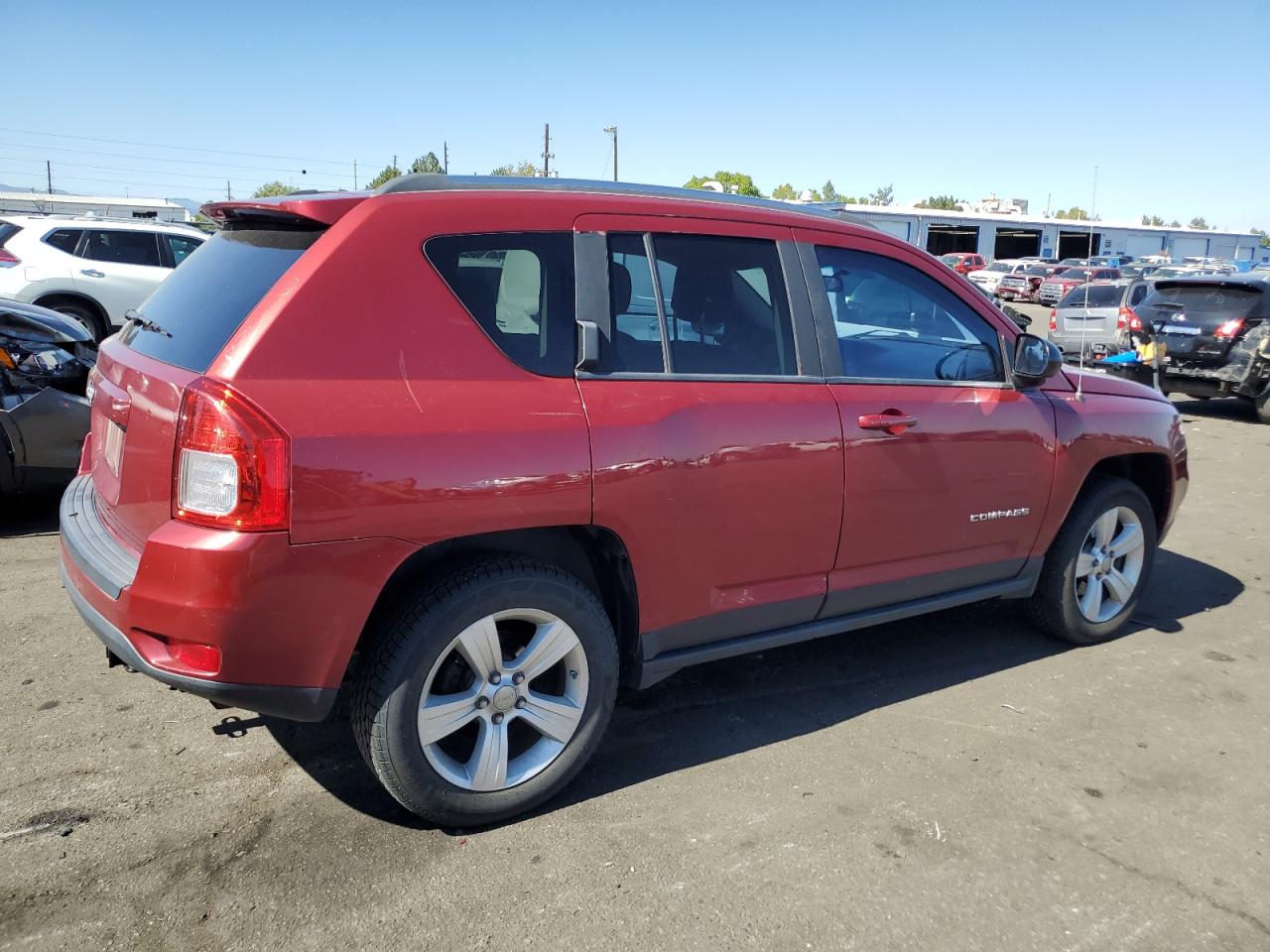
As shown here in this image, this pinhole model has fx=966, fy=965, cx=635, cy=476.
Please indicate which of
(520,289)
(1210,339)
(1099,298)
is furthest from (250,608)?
(1099,298)

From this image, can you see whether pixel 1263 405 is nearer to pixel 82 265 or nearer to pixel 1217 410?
pixel 1217 410

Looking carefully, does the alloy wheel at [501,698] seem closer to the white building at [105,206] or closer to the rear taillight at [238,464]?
the rear taillight at [238,464]

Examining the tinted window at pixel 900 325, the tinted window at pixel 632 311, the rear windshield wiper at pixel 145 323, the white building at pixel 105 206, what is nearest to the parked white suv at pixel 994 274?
the white building at pixel 105 206

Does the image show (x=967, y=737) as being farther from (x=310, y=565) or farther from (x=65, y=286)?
(x=65, y=286)

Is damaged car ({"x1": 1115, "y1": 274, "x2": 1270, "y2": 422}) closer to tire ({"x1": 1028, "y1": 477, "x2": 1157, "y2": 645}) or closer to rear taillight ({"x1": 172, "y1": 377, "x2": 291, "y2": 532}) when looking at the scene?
tire ({"x1": 1028, "y1": 477, "x2": 1157, "y2": 645})

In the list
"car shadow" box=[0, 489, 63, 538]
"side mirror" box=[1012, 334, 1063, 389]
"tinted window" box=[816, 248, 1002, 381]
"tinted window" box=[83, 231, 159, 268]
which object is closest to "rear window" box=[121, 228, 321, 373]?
"tinted window" box=[816, 248, 1002, 381]

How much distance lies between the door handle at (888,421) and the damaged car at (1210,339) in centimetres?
872

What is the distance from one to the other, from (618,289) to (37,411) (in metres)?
4.21

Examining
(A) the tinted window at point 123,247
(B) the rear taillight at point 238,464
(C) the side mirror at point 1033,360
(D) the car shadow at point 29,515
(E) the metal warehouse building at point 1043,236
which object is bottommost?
(D) the car shadow at point 29,515

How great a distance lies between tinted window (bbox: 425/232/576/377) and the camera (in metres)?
2.82

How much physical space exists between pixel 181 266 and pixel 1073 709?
379 centimetres

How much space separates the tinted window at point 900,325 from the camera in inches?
143

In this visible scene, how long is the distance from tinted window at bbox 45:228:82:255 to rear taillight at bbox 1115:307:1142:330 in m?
13.3

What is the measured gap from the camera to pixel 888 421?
3533 mm
